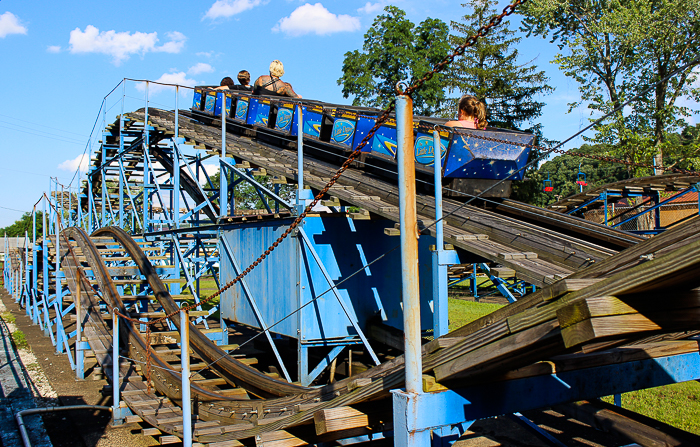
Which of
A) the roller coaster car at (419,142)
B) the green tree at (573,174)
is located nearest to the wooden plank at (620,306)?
the roller coaster car at (419,142)

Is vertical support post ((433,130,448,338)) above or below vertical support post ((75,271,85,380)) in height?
above

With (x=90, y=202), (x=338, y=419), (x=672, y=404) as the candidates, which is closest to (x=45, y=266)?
(x=90, y=202)

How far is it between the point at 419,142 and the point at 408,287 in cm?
517

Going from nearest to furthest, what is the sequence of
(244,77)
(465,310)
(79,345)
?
(79,345)
(465,310)
(244,77)

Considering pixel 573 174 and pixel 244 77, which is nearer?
pixel 244 77

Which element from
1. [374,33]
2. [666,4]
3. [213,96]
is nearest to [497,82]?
[374,33]

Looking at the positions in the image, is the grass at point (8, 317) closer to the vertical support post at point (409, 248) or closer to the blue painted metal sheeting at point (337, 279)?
the blue painted metal sheeting at point (337, 279)

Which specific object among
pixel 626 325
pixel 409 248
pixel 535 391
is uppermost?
pixel 409 248

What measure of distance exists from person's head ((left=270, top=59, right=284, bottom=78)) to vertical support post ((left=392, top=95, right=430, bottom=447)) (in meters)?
12.8

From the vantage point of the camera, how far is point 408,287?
2861 millimetres

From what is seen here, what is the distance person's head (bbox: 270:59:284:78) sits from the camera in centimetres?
1506

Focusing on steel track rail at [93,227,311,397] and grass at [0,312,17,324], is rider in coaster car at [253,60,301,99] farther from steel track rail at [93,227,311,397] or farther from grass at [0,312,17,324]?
grass at [0,312,17,324]

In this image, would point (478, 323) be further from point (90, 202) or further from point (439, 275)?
point (90, 202)

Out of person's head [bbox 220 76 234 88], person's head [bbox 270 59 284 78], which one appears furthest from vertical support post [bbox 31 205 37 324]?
person's head [bbox 270 59 284 78]
